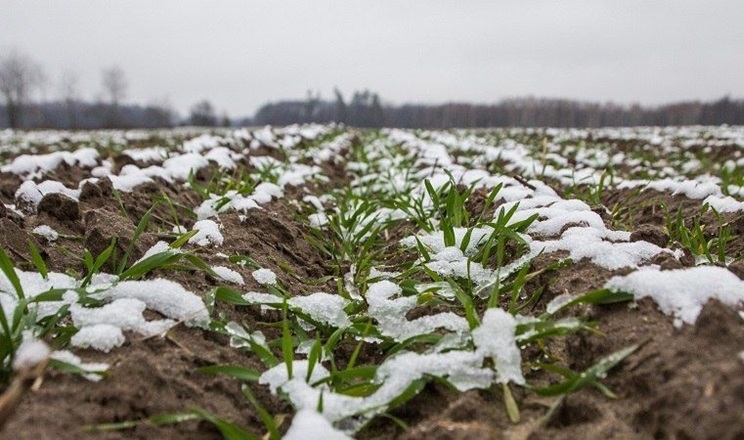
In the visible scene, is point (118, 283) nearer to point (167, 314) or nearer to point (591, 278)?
point (167, 314)

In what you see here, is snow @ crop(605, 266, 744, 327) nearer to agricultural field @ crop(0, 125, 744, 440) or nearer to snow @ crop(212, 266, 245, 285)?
agricultural field @ crop(0, 125, 744, 440)

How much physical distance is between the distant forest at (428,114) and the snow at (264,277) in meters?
67.4

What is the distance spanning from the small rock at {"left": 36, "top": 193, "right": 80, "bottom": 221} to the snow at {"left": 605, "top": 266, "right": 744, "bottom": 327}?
2402 mm

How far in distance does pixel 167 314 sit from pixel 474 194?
2700 mm

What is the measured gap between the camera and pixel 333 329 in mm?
1921

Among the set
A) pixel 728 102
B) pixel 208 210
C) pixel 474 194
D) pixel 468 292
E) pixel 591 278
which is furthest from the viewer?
pixel 728 102

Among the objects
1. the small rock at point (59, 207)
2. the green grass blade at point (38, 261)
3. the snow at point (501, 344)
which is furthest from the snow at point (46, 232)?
the snow at point (501, 344)

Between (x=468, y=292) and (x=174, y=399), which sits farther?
(x=468, y=292)

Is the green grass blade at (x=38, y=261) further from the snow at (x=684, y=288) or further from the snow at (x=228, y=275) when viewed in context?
the snow at (x=684, y=288)

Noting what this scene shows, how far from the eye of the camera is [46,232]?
2.31 metres

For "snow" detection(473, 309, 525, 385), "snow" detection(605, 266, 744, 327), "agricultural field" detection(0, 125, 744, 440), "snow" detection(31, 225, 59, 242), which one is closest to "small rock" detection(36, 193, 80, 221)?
"agricultural field" detection(0, 125, 744, 440)

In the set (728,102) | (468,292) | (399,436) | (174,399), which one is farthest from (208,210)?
(728,102)

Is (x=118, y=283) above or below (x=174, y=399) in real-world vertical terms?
above

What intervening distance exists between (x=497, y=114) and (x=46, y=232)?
88717mm
